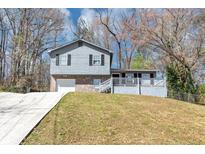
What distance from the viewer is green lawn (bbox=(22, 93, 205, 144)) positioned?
7.58 metres

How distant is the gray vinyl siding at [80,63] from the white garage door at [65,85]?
717 mm

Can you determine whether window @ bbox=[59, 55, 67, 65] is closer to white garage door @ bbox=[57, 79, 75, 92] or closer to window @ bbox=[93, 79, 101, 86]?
white garage door @ bbox=[57, 79, 75, 92]

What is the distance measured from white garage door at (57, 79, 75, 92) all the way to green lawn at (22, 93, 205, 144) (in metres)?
11.9

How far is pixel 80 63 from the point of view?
955 inches

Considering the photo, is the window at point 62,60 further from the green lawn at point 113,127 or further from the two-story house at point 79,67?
the green lawn at point 113,127

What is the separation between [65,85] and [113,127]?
51.8 ft

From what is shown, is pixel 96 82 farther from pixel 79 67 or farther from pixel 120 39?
pixel 120 39

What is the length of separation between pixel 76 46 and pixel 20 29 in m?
7.31

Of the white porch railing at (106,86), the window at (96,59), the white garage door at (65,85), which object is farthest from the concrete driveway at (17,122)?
the window at (96,59)

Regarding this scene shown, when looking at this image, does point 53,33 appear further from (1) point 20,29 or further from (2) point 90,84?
(2) point 90,84

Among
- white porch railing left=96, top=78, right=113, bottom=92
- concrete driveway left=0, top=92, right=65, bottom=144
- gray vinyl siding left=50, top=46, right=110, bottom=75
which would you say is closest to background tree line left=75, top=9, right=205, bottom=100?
gray vinyl siding left=50, top=46, right=110, bottom=75

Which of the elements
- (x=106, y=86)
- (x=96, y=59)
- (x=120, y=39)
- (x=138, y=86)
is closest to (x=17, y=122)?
(x=106, y=86)
